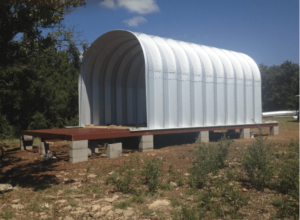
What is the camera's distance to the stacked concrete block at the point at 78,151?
10500 millimetres

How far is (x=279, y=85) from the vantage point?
61.4 meters

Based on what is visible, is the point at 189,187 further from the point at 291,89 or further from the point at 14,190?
the point at 291,89

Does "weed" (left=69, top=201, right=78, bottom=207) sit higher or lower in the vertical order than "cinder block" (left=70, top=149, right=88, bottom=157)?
lower

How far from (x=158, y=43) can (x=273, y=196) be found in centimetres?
947

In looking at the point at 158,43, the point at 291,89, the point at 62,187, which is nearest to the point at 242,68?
the point at 158,43

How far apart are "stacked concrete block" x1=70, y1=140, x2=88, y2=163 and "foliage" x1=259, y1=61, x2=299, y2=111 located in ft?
179

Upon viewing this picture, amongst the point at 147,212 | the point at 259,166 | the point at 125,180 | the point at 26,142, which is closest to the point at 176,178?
the point at 125,180

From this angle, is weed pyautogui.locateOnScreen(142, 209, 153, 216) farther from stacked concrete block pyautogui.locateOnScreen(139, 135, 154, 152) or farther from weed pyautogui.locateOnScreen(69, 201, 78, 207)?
stacked concrete block pyautogui.locateOnScreen(139, 135, 154, 152)

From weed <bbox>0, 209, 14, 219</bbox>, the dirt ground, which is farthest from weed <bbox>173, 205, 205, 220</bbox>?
weed <bbox>0, 209, 14, 219</bbox>

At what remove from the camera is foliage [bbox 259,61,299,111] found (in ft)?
194

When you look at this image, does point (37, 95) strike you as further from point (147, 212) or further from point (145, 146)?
point (147, 212)

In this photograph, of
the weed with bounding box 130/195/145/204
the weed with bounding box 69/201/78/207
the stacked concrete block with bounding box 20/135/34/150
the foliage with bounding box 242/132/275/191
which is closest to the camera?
the weed with bounding box 69/201/78/207

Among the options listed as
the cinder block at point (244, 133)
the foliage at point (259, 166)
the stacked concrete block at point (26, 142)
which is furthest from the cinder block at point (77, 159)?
the cinder block at point (244, 133)

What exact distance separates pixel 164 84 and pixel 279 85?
5419 centimetres
